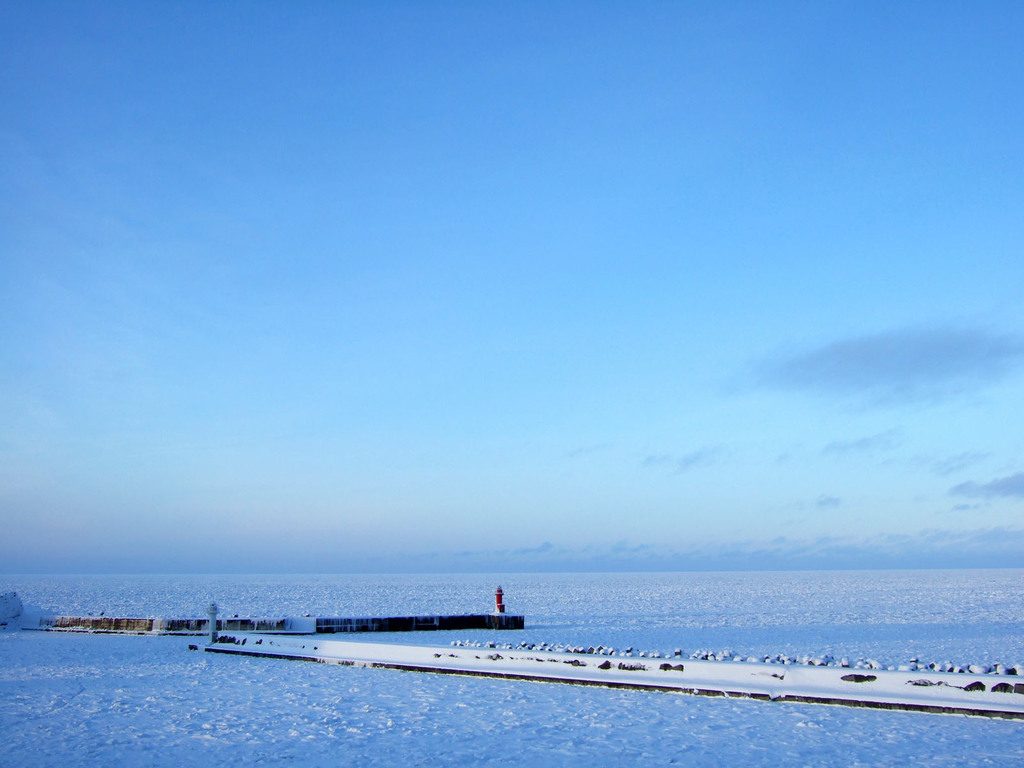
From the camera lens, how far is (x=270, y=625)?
2272 centimetres

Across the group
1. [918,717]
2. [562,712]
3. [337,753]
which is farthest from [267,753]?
[918,717]

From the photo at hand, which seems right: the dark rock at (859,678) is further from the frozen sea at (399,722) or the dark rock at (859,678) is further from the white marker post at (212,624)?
the white marker post at (212,624)

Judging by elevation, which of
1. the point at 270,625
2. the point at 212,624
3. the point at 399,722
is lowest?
the point at 399,722

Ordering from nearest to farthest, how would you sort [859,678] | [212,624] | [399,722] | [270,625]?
[399,722], [859,678], [212,624], [270,625]

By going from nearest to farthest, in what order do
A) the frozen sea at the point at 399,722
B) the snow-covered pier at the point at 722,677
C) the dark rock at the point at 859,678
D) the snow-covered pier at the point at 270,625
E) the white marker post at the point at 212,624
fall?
the frozen sea at the point at 399,722
the snow-covered pier at the point at 722,677
the dark rock at the point at 859,678
the white marker post at the point at 212,624
the snow-covered pier at the point at 270,625

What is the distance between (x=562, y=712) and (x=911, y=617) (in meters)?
27.8

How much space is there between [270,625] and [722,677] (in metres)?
13.9

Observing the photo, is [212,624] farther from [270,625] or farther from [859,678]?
[859,678]

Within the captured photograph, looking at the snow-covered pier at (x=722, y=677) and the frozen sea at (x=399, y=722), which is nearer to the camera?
the frozen sea at (x=399, y=722)

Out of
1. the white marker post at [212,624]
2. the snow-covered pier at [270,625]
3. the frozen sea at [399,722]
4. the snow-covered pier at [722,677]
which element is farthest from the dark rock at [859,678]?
the snow-covered pier at [270,625]

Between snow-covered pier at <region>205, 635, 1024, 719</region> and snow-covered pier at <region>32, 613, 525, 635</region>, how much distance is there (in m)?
5.17

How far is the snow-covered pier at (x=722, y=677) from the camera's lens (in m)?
10.7

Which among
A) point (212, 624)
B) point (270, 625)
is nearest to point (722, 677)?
point (212, 624)

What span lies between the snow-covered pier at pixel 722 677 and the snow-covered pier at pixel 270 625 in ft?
17.0
